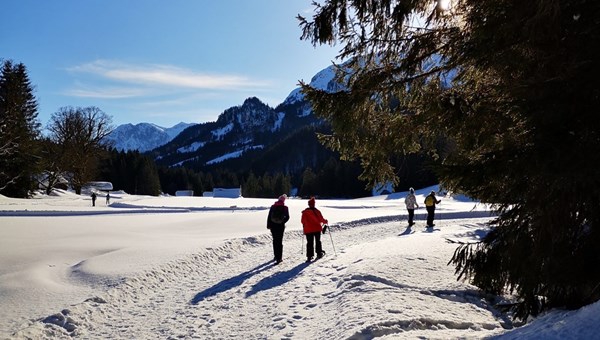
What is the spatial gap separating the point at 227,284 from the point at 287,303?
6.67ft

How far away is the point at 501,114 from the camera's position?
17.2ft

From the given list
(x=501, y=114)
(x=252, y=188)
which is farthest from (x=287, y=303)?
(x=252, y=188)

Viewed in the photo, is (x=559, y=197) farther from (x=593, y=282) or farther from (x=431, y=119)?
(x=431, y=119)

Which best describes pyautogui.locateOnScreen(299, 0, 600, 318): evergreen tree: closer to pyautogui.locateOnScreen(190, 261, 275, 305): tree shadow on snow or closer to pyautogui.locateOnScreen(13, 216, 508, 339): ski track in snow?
pyautogui.locateOnScreen(13, 216, 508, 339): ski track in snow

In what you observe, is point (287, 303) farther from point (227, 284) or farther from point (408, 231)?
point (408, 231)

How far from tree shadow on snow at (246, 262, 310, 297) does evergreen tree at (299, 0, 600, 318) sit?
3240 mm

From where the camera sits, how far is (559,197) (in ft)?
13.9

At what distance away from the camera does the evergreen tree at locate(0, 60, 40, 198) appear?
117 ft

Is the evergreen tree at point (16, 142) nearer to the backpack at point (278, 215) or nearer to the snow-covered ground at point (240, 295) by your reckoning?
the snow-covered ground at point (240, 295)

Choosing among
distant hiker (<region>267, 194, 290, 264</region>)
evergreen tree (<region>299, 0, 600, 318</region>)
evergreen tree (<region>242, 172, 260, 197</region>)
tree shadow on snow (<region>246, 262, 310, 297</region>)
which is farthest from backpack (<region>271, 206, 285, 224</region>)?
evergreen tree (<region>242, 172, 260, 197</region>)

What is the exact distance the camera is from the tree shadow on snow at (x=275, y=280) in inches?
324

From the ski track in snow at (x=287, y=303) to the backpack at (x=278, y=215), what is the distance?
3.64 feet

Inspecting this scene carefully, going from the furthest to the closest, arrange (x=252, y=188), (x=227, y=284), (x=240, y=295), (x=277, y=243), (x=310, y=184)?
1. (x=252, y=188)
2. (x=310, y=184)
3. (x=277, y=243)
4. (x=227, y=284)
5. (x=240, y=295)

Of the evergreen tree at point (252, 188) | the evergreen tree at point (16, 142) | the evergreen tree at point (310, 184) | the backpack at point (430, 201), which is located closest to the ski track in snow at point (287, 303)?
the backpack at point (430, 201)
